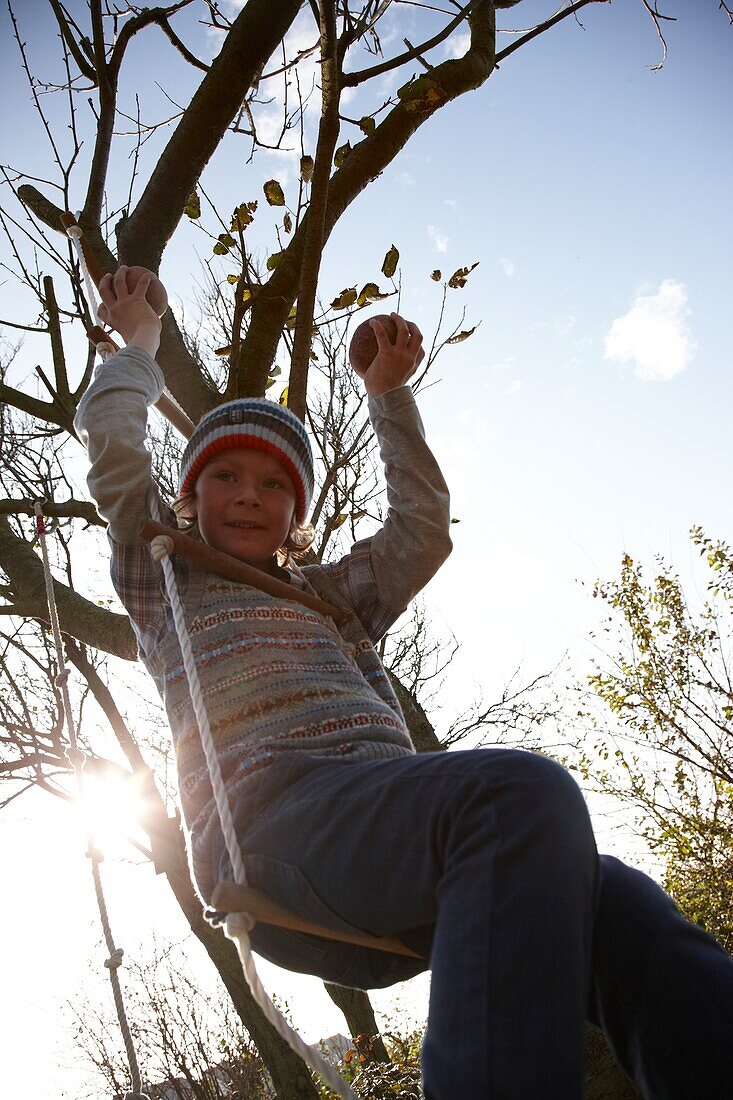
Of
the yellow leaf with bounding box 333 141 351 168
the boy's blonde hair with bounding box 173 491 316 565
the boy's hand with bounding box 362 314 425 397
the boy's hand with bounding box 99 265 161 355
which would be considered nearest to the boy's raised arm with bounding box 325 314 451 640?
the boy's hand with bounding box 362 314 425 397

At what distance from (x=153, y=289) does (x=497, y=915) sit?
162 cm

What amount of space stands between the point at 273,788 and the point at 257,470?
0.69 metres

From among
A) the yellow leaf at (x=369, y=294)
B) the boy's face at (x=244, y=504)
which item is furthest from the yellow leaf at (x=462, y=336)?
the boy's face at (x=244, y=504)

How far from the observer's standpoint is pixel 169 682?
58.6 inches

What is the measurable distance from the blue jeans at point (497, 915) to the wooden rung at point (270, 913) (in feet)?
0.05

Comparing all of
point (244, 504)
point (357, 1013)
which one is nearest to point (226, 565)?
point (244, 504)

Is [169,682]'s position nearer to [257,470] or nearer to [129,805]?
[257,470]

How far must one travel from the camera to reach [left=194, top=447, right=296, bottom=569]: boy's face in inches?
63.2

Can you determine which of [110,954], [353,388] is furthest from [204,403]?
[353,388]

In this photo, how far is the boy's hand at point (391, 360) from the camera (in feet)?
5.72

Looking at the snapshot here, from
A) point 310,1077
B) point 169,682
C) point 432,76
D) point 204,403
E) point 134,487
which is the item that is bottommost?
point 310,1077

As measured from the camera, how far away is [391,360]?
1748mm

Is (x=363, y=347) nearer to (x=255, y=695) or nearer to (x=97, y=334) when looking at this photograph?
(x=97, y=334)

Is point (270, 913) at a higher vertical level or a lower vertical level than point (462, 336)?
lower
